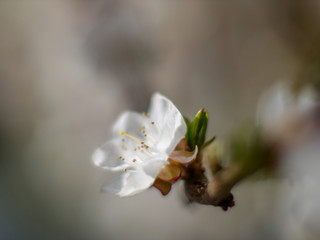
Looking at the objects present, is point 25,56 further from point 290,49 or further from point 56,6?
point 290,49

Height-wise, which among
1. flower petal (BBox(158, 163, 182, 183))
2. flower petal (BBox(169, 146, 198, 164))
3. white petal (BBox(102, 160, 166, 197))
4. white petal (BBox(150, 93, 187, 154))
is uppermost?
white petal (BBox(150, 93, 187, 154))

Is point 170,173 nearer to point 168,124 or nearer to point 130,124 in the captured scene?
point 168,124

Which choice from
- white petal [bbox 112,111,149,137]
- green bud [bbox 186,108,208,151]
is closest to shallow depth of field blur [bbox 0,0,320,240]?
white petal [bbox 112,111,149,137]

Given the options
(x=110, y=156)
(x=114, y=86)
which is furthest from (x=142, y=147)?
(x=114, y=86)

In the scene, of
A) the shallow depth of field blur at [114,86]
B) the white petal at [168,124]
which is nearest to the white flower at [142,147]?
the white petal at [168,124]

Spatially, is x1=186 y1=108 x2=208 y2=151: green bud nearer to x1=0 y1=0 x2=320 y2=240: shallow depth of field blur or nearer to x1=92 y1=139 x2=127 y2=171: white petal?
x1=92 y1=139 x2=127 y2=171: white petal

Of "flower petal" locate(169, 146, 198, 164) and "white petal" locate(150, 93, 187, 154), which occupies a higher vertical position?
"white petal" locate(150, 93, 187, 154)
